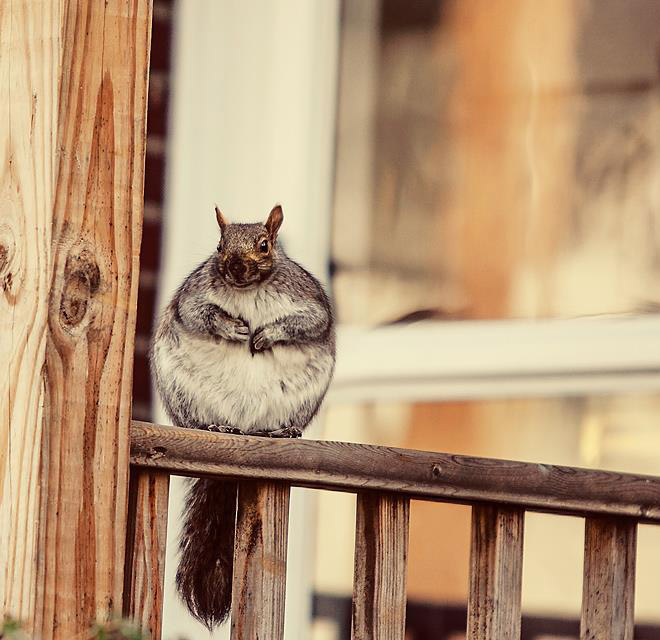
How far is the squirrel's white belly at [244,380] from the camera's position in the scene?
6.79ft

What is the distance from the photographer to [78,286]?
1.47 metres

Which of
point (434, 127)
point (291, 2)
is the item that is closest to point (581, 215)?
point (434, 127)

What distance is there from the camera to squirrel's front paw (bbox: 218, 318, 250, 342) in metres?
2.11

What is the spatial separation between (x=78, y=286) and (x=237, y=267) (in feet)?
2.52

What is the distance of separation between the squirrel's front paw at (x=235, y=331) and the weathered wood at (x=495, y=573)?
23.0 inches

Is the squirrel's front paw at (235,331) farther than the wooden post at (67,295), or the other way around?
the squirrel's front paw at (235,331)

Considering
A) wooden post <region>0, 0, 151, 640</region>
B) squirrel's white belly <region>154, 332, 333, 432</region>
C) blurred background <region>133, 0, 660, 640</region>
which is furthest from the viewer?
blurred background <region>133, 0, 660, 640</region>

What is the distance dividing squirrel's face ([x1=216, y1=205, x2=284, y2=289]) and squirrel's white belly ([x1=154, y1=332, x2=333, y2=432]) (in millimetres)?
155

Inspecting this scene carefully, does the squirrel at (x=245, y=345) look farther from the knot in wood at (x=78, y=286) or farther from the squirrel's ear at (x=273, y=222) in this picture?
the knot in wood at (x=78, y=286)

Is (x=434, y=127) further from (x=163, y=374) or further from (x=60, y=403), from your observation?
(x=60, y=403)

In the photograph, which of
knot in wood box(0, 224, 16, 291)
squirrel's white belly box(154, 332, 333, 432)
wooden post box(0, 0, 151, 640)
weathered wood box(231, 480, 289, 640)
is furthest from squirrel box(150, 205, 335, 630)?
knot in wood box(0, 224, 16, 291)

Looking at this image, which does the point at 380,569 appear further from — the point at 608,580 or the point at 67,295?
the point at 67,295

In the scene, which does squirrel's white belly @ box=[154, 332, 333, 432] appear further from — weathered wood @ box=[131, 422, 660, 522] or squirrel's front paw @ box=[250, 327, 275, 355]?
weathered wood @ box=[131, 422, 660, 522]

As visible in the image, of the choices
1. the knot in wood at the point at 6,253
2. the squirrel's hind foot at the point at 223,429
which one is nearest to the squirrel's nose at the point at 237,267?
the squirrel's hind foot at the point at 223,429
